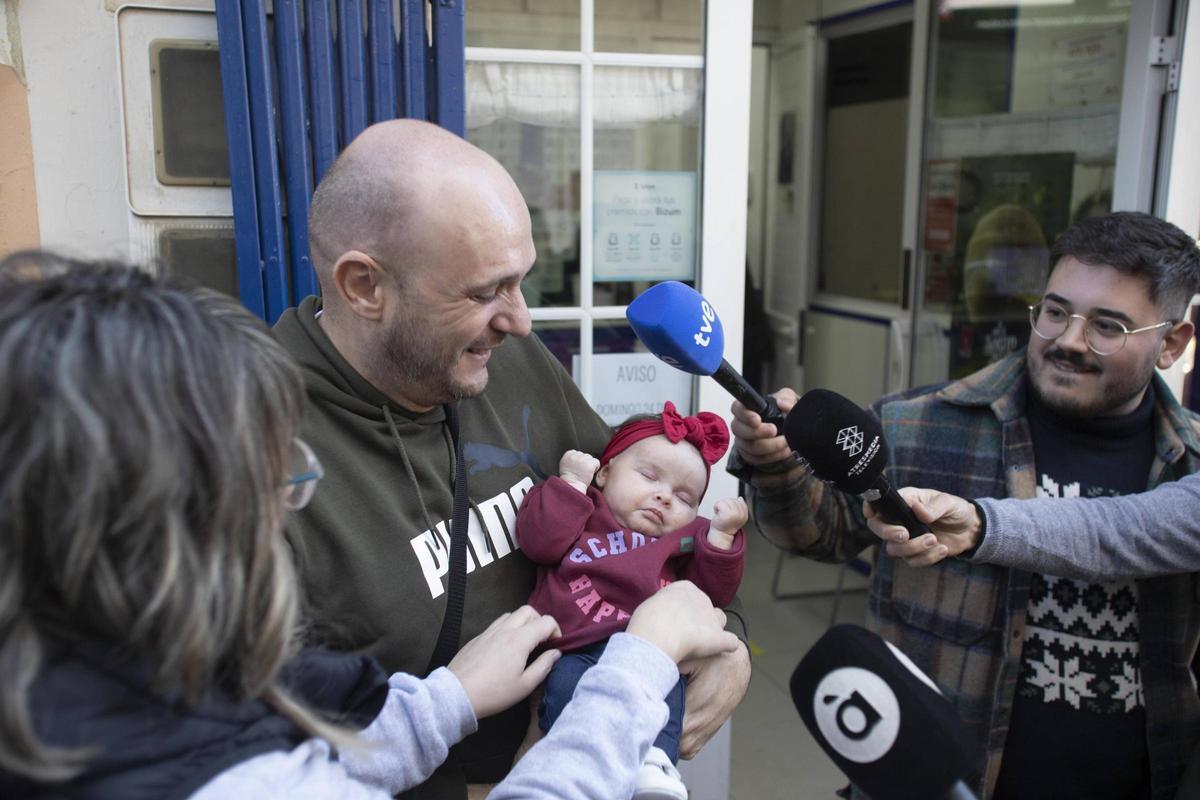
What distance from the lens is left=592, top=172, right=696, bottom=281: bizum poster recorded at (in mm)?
2668

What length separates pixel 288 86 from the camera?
2.08 m

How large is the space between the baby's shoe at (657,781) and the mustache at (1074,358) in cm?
119

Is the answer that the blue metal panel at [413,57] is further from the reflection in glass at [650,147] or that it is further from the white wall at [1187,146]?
the white wall at [1187,146]

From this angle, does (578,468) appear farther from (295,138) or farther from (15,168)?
(15,168)

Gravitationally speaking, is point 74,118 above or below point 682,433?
above

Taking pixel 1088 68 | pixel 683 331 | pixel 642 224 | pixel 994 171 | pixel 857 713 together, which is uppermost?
pixel 1088 68

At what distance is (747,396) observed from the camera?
163 centimetres

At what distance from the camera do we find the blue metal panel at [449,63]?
7.18 ft

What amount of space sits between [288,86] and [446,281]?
2.75ft

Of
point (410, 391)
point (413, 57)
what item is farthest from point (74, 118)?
point (410, 391)

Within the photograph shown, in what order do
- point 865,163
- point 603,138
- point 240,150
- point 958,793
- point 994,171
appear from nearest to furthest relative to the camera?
1. point 958,793
2. point 240,150
3. point 603,138
4. point 994,171
5. point 865,163

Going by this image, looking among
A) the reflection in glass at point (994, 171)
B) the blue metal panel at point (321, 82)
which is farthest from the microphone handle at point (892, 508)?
the reflection in glass at point (994, 171)

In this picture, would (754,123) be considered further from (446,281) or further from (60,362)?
(60,362)

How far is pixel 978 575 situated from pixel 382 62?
5.62ft
